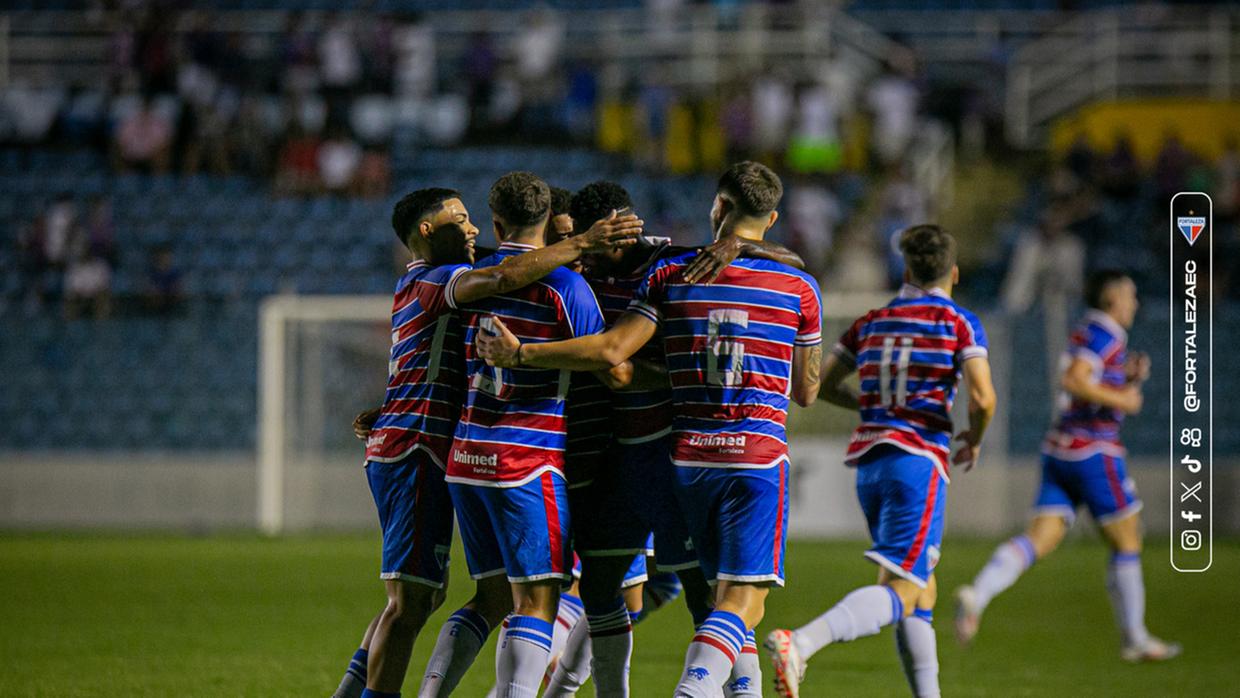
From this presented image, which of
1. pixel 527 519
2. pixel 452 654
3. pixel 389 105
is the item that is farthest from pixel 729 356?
pixel 389 105

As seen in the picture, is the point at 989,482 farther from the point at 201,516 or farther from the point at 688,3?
the point at 688,3

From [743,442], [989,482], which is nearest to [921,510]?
[743,442]

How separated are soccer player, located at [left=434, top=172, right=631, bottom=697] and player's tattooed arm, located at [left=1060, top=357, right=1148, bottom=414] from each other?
4.45m

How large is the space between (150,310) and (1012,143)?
1320 cm

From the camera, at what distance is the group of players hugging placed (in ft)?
20.9

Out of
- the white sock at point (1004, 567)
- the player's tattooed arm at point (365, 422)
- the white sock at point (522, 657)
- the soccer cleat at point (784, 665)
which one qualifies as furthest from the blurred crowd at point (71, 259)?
the soccer cleat at point (784, 665)

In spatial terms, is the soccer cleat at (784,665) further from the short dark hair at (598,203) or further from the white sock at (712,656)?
the short dark hair at (598,203)

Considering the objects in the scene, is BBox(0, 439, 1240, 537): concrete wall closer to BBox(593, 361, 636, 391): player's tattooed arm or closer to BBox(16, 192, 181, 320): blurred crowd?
BBox(16, 192, 181, 320): blurred crowd

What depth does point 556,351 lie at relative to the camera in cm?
624

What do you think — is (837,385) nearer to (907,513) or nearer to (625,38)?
(907,513)

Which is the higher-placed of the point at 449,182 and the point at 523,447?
the point at 449,182

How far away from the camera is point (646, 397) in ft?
22.2

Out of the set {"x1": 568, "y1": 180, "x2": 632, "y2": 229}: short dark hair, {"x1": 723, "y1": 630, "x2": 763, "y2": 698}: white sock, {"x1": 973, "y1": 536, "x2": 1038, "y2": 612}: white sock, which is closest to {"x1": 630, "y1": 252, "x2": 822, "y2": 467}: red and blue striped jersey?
{"x1": 568, "y1": 180, "x2": 632, "y2": 229}: short dark hair

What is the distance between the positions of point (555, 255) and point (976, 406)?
2167mm
